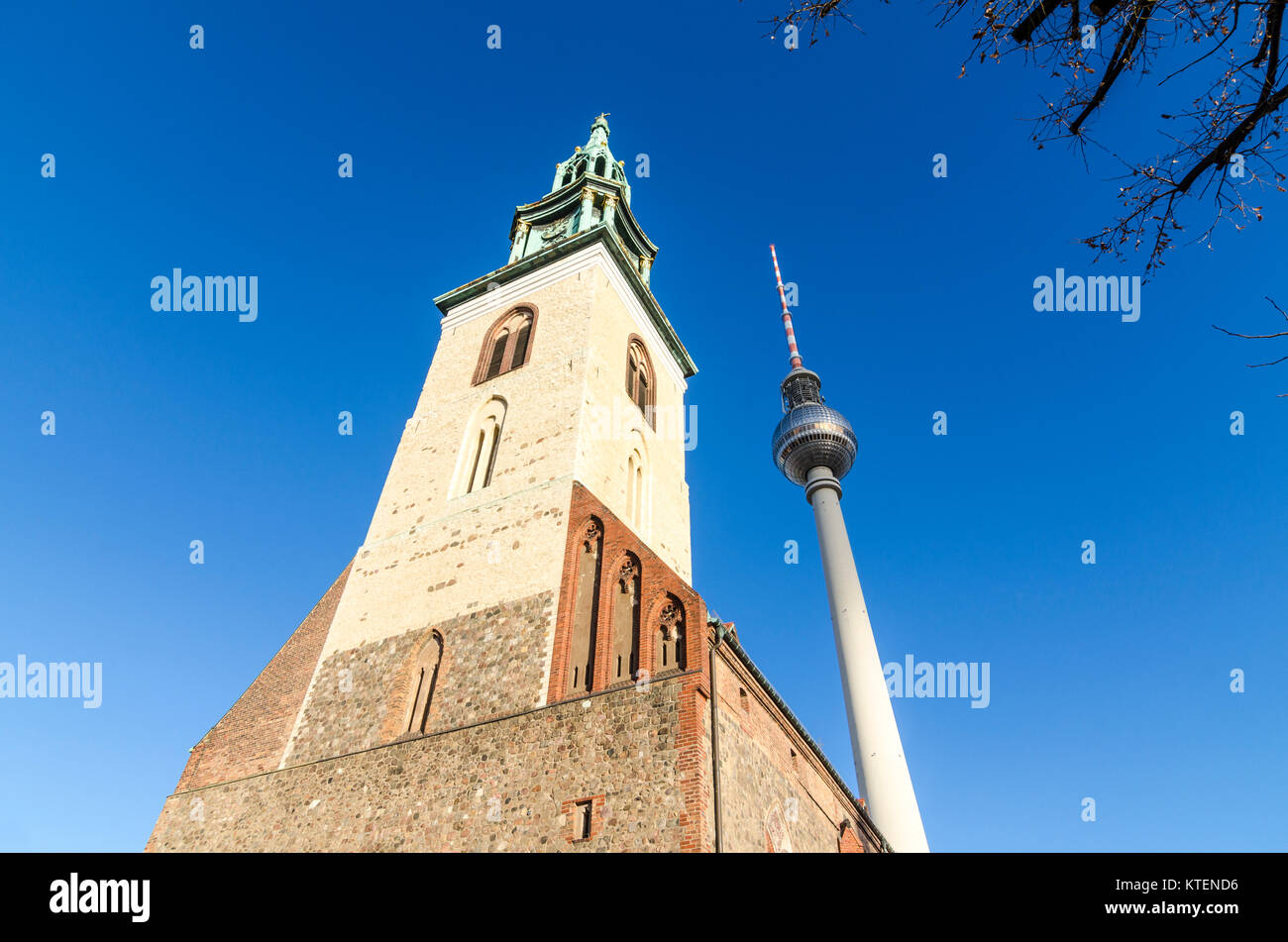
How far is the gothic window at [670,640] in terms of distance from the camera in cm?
1122

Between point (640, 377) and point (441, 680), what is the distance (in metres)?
11.7

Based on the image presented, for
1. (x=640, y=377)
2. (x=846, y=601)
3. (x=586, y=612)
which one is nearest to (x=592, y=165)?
(x=640, y=377)

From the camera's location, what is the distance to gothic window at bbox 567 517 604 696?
12.0 meters

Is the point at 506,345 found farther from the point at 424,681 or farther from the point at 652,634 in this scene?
the point at 652,634

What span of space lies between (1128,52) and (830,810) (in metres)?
15.9

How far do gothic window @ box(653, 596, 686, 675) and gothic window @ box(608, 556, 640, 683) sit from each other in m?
0.38

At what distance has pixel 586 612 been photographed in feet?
42.8

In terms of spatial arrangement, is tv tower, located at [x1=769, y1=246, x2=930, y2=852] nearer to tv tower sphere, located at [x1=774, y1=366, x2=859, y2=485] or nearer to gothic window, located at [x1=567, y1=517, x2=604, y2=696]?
tv tower sphere, located at [x1=774, y1=366, x2=859, y2=485]

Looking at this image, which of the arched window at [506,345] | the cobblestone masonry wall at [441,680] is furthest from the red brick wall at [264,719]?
the arched window at [506,345]

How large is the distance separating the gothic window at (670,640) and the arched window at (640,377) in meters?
9.94

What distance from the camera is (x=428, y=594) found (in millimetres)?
15438

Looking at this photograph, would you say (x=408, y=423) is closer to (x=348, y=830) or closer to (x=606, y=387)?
(x=606, y=387)

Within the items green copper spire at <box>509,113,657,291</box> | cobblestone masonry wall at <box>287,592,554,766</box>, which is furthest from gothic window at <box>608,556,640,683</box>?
green copper spire at <box>509,113,657,291</box>
